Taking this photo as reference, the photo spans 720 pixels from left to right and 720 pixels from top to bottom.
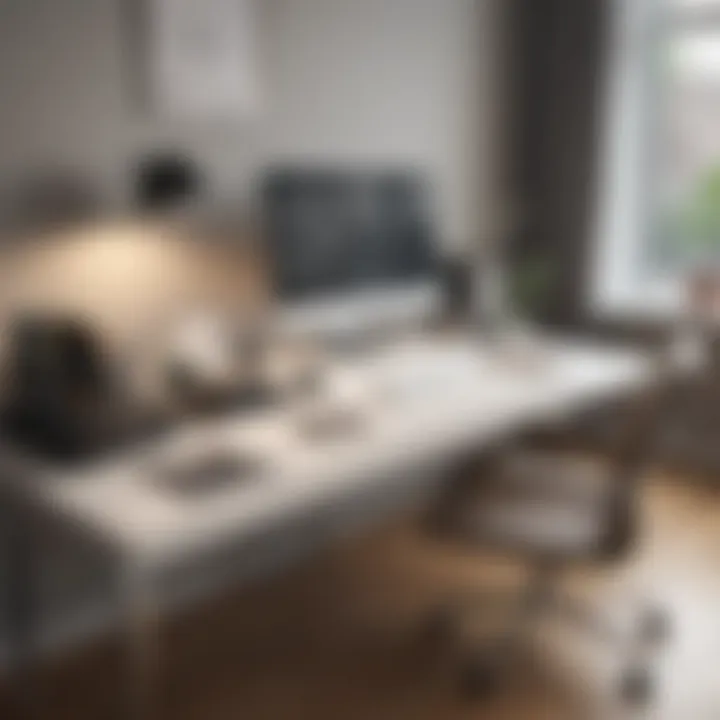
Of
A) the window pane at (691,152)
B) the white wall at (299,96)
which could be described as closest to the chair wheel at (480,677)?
the white wall at (299,96)

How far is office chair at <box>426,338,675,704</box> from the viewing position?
2152 millimetres

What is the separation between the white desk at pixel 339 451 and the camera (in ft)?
5.44

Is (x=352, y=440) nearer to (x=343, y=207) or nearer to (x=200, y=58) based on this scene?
(x=343, y=207)

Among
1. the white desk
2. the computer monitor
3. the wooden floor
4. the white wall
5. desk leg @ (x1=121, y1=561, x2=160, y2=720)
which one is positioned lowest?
the wooden floor

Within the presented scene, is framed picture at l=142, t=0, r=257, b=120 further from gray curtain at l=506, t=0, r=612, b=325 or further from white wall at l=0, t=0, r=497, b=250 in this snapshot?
gray curtain at l=506, t=0, r=612, b=325

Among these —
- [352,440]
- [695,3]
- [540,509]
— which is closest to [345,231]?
A: [352,440]

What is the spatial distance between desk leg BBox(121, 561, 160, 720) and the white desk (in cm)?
1

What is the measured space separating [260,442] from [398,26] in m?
1.69

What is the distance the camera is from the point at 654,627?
2.49 meters

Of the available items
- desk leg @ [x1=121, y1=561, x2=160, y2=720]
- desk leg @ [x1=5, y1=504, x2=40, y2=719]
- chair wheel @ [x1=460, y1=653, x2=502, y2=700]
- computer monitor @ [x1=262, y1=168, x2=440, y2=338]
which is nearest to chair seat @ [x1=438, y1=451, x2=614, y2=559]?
chair wheel @ [x1=460, y1=653, x2=502, y2=700]

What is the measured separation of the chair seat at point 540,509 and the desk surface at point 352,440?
0.54ft

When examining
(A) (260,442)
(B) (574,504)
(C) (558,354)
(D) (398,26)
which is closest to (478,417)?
(B) (574,504)

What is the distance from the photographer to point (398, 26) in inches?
123

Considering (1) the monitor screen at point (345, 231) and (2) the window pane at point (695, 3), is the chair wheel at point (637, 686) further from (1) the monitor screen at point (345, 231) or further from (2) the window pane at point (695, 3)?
(2) the window pane at point (695, 3)
